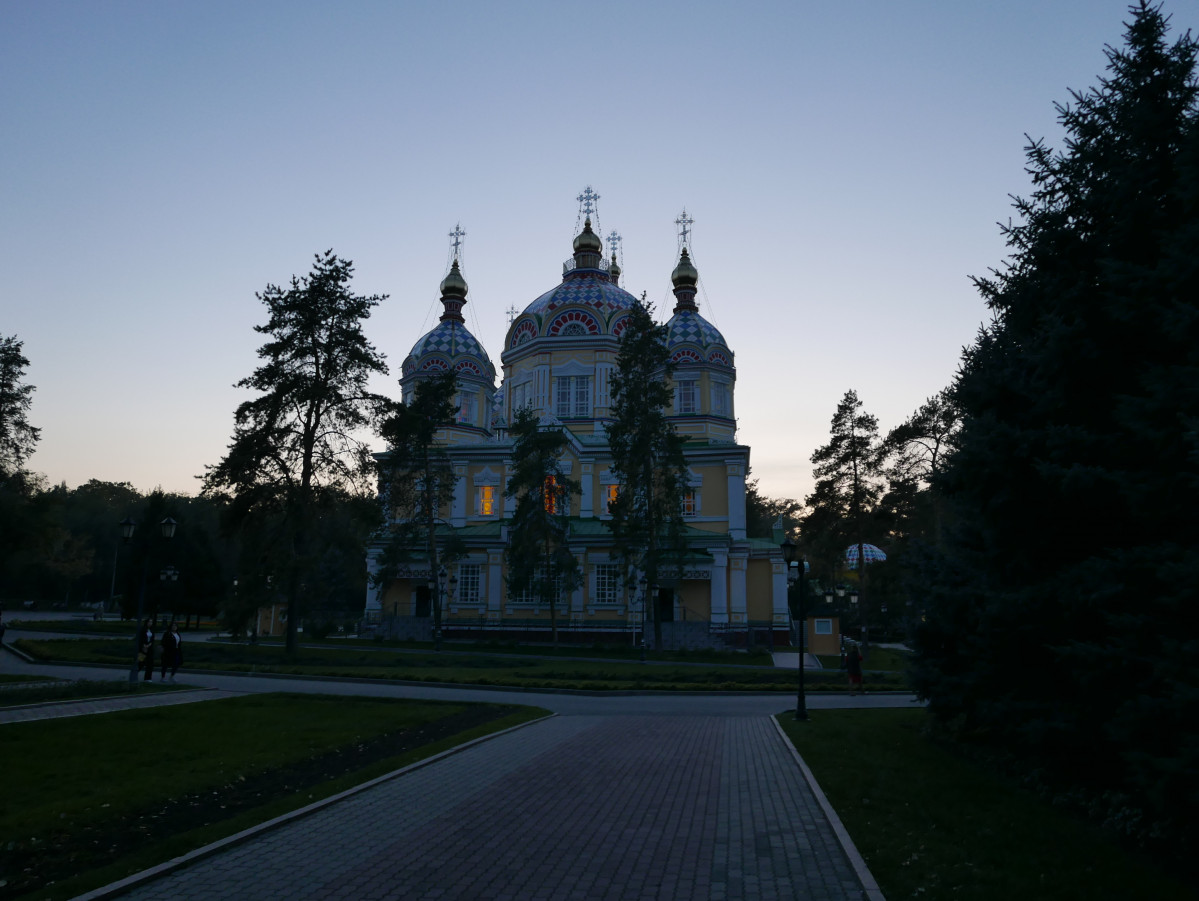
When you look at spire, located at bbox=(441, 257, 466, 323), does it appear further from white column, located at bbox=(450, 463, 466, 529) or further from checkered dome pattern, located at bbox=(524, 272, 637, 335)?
white column, located at bbox=(450, 463, 466, 529)

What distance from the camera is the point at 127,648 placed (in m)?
29.0

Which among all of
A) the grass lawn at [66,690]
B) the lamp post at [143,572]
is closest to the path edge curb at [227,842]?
the grass lawn at [66,690]

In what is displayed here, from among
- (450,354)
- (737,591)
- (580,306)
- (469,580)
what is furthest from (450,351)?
(737,591)

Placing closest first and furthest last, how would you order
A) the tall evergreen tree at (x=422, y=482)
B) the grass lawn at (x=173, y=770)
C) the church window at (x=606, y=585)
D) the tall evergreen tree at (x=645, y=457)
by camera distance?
the grass lawn at (x=173, y=770), the tall evergreen tree at (x=645, y=457), the tall evergreen tree at (x=422, y=482), the church window at (x=606, y=585)

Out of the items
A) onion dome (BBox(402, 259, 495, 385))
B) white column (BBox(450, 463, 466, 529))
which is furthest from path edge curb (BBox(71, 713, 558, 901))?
onion dome (BBox(402, 259, 495, 385))

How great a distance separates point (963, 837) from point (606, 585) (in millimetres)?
33612

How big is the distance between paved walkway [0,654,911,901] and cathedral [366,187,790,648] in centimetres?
2424

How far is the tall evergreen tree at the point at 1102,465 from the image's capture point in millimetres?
6840

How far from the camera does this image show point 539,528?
121ft

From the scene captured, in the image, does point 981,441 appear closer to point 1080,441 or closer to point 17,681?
point 1080,441

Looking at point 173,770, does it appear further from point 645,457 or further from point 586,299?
point 586,299

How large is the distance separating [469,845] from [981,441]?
6838 mm

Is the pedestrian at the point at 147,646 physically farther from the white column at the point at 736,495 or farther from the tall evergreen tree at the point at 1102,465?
the white column at the point at 736,495

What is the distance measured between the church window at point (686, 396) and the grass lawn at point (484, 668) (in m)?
19.5
